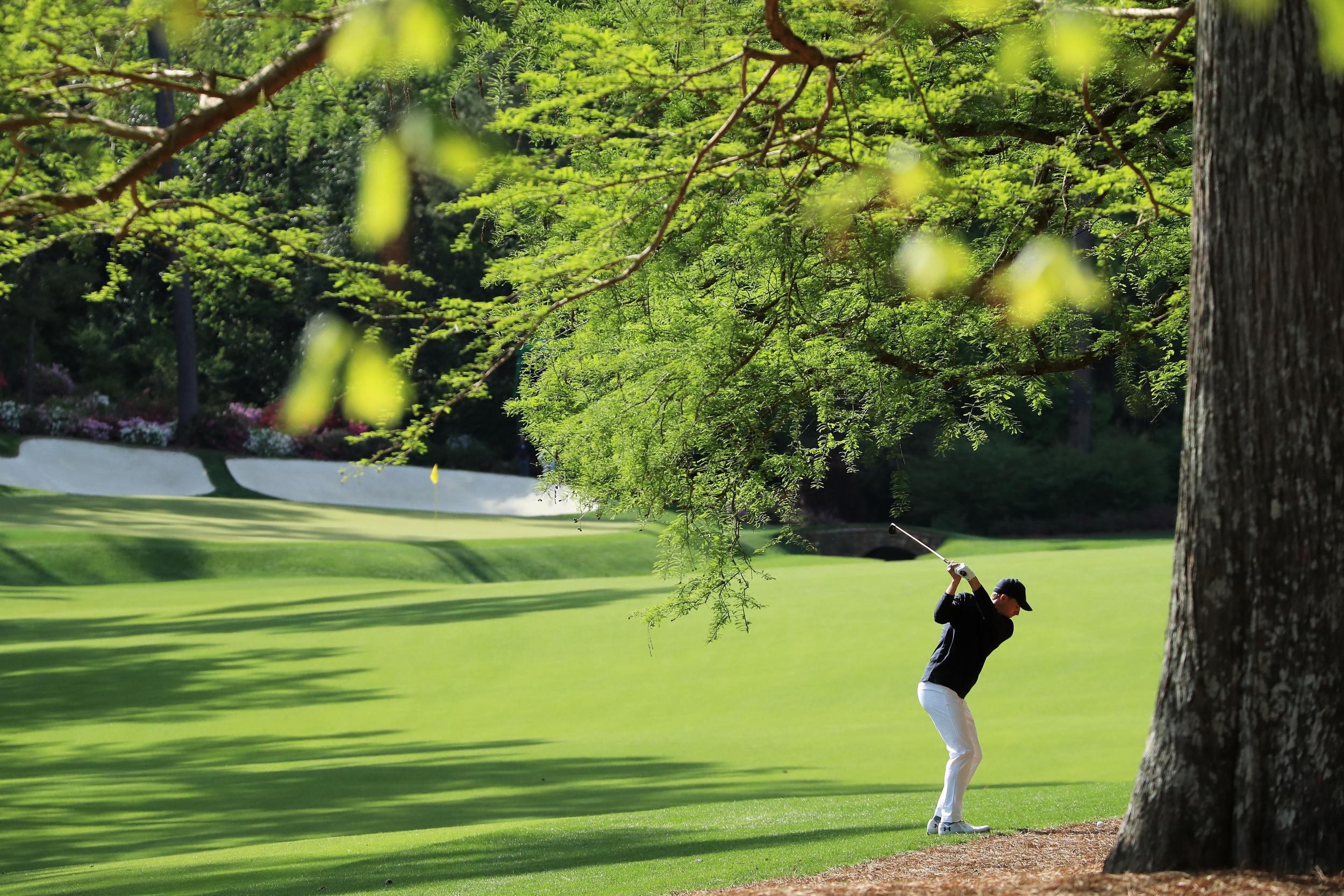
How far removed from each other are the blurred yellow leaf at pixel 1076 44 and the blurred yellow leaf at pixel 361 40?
6.76 ft

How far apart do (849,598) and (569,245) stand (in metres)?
12.9

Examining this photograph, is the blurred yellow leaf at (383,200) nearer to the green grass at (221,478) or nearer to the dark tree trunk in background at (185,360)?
the green grass at (221,478)

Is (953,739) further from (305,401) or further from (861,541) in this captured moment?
(861,541)

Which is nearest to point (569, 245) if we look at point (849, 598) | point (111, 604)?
point (849, 598)

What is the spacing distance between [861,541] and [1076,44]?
110ft

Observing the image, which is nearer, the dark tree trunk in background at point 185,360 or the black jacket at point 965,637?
the black jacket at point 965,637

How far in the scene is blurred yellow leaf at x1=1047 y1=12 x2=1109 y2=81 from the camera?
4508 millimetres

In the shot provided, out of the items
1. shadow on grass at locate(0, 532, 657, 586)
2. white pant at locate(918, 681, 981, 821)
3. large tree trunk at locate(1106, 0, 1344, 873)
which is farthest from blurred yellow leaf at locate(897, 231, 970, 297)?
shadow on grass at locate(0, 532, 657, 586)

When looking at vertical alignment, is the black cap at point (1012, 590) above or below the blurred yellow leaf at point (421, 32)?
below

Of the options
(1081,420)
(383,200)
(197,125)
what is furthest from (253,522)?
(383,200)

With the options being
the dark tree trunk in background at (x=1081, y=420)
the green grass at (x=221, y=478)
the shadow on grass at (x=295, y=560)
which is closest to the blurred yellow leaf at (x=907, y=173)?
the shadow on grass at (x=295, y=560)

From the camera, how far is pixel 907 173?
5789mm

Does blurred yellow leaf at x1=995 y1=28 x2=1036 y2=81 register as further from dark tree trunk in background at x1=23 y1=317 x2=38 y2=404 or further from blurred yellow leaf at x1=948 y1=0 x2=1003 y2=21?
dark tree trunk in background at x1=23 y1=317 x2=38 y2=404

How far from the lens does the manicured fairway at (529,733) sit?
27.5 ft
